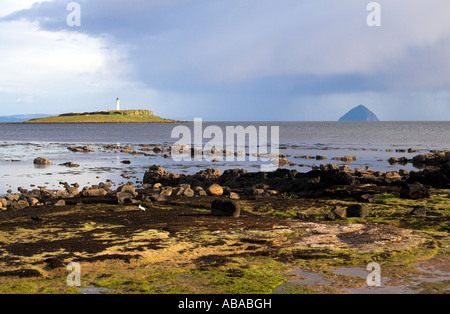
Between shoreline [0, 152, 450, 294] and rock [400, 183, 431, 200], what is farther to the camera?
rock [400, 183, 431, 200]

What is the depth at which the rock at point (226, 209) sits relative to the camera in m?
15.6

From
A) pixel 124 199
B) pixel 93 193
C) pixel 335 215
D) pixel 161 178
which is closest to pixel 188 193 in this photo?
pixel 124 199

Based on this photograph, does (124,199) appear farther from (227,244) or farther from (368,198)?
(368,198)

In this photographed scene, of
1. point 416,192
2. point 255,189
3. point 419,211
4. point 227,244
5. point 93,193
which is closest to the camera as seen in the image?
point 227,244

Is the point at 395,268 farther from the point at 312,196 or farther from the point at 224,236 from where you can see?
the point at 312,196

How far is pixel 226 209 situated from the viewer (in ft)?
51.5

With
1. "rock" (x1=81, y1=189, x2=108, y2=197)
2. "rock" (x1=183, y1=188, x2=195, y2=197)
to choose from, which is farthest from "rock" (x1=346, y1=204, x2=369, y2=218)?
"rock" (x1=81, y1=189, x2=108, y2=197)

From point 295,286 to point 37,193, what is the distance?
20335mm

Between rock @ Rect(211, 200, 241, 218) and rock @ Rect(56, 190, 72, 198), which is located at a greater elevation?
rock @ Rect(211, 200, 241, 218)

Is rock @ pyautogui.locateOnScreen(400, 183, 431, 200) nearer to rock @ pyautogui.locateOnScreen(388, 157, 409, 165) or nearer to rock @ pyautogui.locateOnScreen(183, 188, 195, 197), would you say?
rock @ pyautogui.locateOnScreen(183, 188, 195, 197)

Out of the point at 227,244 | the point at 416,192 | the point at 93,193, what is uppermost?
the point at 416,192

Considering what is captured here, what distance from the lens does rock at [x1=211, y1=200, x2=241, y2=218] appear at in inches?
612

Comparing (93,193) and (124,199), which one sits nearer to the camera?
(124,199)

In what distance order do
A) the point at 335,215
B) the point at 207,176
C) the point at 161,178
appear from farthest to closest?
the point at 161,178
the point at 207,176
the point at 335,215
